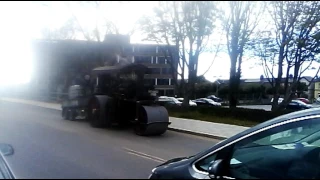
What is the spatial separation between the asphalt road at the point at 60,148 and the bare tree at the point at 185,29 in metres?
0.66

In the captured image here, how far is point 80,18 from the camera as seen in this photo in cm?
180

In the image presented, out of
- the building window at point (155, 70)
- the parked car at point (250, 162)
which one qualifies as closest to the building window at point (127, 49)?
the building window at point (155, 70)

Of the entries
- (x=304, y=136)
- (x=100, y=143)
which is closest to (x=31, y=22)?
(x=100, y=143)

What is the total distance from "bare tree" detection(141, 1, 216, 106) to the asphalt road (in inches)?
26.0

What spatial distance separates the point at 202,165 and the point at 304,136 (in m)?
1.73

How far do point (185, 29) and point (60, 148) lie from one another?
1075 millimetres

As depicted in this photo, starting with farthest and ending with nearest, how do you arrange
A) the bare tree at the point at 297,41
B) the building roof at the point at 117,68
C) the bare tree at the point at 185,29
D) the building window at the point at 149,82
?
the bare tree at the point at 297,41 → the building window at the point at 149,82 → the building roof at the point at 117,68 → the bare tree at the point at 185,29

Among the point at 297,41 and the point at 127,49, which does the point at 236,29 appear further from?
the point at 297,41

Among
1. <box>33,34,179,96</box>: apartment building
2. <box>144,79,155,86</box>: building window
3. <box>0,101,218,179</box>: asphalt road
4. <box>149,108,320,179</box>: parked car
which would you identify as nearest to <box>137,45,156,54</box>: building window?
<box>33,34,179,96</box>: apartment building

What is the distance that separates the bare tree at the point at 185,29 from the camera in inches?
69.9

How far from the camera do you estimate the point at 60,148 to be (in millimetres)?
2205

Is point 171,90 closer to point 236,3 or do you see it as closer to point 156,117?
point 236,3

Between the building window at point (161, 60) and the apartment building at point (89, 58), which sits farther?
the building window at point (161, 60)

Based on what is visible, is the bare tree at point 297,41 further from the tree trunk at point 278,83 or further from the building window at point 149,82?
the building window at point 149,82
